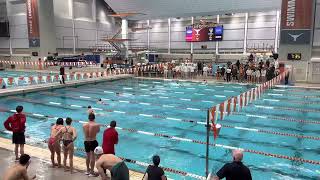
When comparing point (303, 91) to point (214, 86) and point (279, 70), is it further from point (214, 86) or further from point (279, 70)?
point (214, 86)

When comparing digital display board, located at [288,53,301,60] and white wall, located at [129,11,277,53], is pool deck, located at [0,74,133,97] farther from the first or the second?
white wall, located at [129,11,277,53]

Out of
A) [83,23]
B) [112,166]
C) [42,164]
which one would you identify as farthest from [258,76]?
[83,23]

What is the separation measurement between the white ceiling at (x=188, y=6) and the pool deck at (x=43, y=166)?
952 inches

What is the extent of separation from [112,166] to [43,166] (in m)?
2.37

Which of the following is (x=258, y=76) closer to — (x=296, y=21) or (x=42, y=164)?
(x=296, y=21)

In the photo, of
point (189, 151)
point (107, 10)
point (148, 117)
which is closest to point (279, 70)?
point (148, 117)

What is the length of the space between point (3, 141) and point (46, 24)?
1155 inches

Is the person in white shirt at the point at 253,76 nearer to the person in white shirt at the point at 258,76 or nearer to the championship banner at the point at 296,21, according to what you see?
the person in white shirt at the point at 258,76

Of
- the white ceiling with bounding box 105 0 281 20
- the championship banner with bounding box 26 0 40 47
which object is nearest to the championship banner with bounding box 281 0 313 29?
the white ceiling with bounding box 105 0 281 20

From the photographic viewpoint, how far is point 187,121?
A: 11.1 metres

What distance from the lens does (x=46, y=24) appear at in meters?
34.5

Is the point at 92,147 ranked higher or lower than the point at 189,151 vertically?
higher

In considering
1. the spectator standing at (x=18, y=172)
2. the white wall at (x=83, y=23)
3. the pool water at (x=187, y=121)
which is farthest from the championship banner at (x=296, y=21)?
the white wall at (x=83, y=23)

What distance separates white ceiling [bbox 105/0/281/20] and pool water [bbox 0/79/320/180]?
36.4ft
